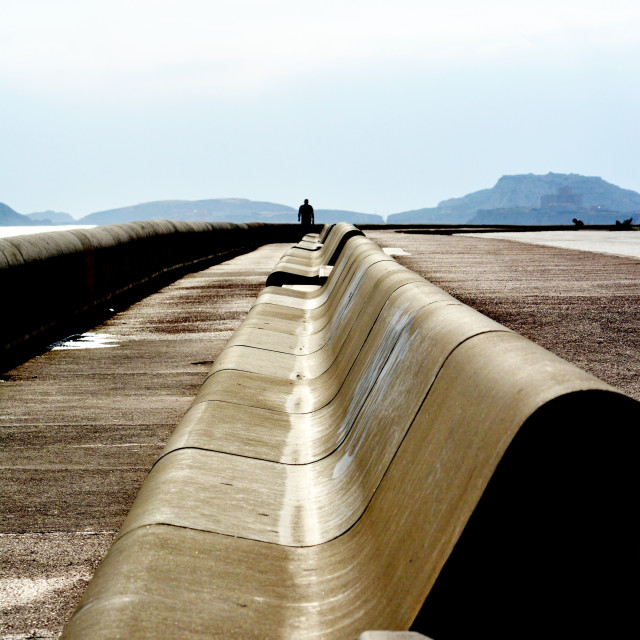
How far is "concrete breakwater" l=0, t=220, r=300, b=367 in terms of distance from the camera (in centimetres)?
795

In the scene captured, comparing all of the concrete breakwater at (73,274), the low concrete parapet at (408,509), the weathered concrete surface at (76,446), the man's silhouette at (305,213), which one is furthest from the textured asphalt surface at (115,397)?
the man's silhouette at (305,213)

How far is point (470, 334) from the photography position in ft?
7.78

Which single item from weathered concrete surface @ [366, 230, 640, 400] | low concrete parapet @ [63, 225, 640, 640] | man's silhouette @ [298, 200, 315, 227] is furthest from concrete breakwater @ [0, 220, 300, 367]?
man's silhouette @ [298, 200, 315, 227]

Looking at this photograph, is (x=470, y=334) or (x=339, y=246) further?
(x=339, y=246)

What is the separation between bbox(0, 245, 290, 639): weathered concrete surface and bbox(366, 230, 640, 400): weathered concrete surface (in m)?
2.32

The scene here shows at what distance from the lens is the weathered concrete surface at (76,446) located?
3.34m

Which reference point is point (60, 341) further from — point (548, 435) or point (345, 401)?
point (548, 435)

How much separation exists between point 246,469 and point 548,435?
2050 millimetres

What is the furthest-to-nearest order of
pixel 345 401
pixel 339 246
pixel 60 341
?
pixel 339 246 → pixel 60 341 → pixel 345 401

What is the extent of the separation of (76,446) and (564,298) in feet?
15.7

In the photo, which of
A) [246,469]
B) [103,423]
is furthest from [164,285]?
[246,469]

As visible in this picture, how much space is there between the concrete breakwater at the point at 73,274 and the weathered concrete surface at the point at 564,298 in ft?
12.5

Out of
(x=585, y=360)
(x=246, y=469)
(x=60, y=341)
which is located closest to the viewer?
(x=246, y=469)

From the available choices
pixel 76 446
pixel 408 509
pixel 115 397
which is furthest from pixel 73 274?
pixel 408 509
